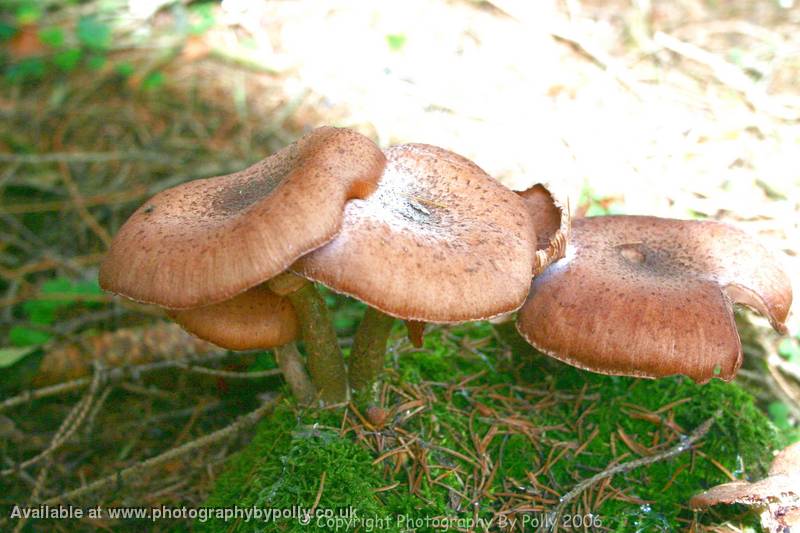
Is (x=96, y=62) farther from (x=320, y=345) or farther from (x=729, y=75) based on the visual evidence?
(x=729, y=75)

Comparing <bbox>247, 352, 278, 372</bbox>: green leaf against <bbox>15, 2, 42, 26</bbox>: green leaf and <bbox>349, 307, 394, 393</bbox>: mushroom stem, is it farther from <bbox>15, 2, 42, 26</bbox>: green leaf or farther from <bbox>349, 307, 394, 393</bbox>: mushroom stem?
<bbox>15, 2, 42, 26</bbox>: green leaf

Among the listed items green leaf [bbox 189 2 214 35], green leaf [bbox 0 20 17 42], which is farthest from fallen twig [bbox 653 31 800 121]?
green leaf [bbox 0 20 17 42]

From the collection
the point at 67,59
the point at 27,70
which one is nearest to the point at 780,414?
the point at 67,59

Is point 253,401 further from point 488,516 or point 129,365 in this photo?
point 488,516

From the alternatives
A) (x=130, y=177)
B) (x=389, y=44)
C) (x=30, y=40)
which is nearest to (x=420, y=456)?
(x=130, y=177)

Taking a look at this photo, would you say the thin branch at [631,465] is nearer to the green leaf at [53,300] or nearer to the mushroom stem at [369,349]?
the mushroom stem at [369,349]

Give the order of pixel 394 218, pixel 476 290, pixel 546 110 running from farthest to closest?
pixel 546 110 → pixel 394 218 → pixel 476 290
